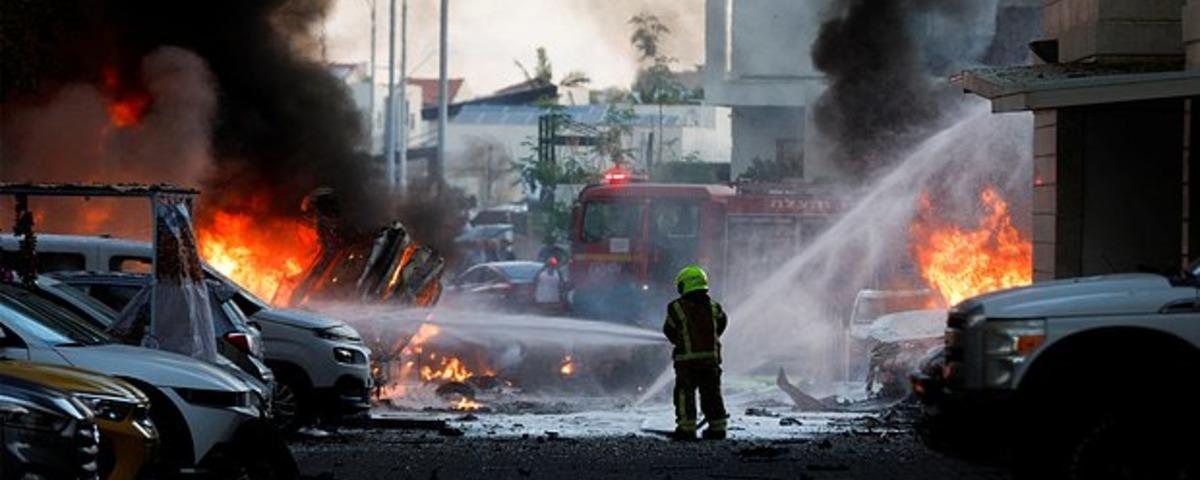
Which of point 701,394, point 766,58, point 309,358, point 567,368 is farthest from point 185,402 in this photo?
point 766,58

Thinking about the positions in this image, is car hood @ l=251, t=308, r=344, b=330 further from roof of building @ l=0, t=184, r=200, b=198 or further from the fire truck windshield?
the fire truck windshield

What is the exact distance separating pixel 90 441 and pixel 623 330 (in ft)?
60.0

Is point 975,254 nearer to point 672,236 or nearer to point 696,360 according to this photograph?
point 672,236

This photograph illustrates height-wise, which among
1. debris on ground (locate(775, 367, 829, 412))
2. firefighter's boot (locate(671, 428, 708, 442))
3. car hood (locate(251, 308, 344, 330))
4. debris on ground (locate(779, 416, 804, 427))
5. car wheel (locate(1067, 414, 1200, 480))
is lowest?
debris on ground (locate(775, 367, 829, 412))

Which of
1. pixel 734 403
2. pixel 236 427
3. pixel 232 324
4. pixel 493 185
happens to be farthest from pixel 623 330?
pixel 493 185

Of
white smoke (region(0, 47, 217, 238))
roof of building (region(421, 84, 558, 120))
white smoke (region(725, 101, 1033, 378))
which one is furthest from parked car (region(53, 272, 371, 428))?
roof of building (region(421, 84, 558, 120))

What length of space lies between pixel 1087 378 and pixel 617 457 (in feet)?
17.1

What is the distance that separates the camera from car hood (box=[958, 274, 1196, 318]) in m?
10.2

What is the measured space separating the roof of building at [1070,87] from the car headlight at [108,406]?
7104 millimetres

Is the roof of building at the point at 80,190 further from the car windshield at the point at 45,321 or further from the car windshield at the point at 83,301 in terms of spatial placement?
the car windshield at the point at 45,321

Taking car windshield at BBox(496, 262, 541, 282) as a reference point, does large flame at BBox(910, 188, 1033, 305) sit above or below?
above

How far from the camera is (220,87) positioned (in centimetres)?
2766

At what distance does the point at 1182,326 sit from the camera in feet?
33.2

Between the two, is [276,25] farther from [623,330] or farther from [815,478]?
[815,478]
